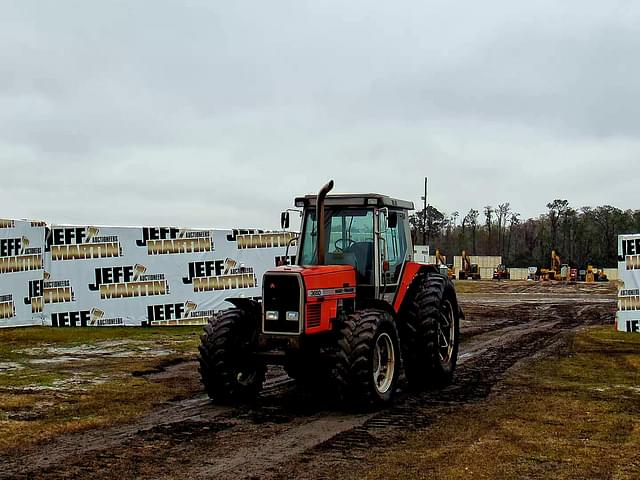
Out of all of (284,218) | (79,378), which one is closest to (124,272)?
(79,378)

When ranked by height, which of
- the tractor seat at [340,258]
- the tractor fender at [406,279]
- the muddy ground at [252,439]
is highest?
the tractor seat at [340,258]

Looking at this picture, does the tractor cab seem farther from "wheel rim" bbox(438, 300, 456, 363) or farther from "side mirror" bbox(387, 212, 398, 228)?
"wheel rim" bbox(438, 300, 456, 363)

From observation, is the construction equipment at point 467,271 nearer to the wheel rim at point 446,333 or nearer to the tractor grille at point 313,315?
the wheel rim at point 446,333

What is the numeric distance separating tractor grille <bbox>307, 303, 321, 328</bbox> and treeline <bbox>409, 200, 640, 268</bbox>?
6282cm

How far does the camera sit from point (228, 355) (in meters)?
8.89

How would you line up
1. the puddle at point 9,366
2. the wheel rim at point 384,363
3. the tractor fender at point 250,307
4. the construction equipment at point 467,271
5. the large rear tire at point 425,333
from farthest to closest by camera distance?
the construction equipment at point 467,271
the puddle at point 9,366
the large rear tire at point 425,333
the tractor fender at point 250,307
the wheel rim at point 384,363

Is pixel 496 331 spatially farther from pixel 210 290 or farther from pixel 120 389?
pixel 120 389

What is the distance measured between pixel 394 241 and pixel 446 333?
1870 mm

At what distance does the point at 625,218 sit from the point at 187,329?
75.9m

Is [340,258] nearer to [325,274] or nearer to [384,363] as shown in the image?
[325,274]

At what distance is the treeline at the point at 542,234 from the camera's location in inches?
3260

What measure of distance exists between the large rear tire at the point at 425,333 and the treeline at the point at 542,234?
60747 mm

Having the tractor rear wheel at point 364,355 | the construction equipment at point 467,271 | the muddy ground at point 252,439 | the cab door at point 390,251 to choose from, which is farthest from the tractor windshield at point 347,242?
the construction equipment at point 467,271

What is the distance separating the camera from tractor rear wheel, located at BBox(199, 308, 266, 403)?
8.88 metres
